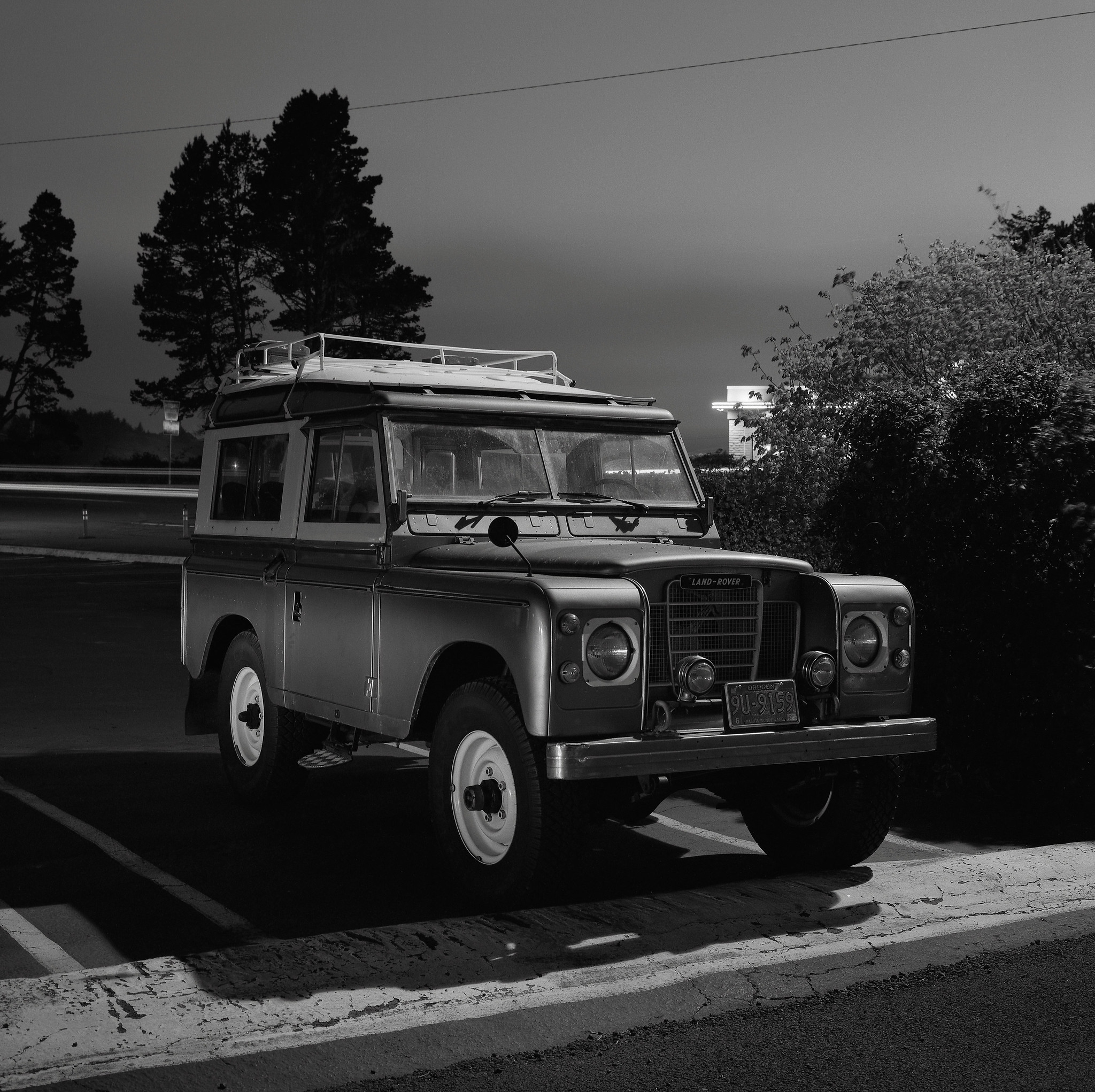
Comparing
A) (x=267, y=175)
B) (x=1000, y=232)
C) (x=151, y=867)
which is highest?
(x=267, y=175)

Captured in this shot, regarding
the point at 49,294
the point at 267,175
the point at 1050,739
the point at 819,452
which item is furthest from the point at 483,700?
the point at 49,294

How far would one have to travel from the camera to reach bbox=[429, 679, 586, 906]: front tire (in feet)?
18.2

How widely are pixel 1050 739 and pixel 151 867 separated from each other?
5.23 meters

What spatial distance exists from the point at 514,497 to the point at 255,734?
233 centimetres

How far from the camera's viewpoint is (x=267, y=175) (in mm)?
53750

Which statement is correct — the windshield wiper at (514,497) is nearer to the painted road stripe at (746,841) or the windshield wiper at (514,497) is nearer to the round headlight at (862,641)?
the round headlight at (862,641)

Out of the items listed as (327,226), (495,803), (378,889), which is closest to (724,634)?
(495,803)

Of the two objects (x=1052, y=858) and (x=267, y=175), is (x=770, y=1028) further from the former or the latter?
(x=267, y=175)

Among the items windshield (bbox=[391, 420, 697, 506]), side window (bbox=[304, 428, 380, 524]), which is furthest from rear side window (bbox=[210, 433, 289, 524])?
windshield (bbox=[391, 420, 697, 506])

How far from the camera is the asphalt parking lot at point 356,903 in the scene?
14.6 ft

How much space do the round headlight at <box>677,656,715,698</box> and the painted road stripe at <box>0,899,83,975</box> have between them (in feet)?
8.38

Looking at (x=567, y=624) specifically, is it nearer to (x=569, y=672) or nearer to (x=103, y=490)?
(x=569, y=672)

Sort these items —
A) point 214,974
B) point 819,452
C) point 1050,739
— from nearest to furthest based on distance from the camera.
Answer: point 214,974 → point 1050,739 → point 819,452

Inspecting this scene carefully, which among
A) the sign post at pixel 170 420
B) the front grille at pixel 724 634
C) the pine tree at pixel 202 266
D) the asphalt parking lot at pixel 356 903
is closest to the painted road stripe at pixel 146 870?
the asphalt parking lot at pixel 356 903
